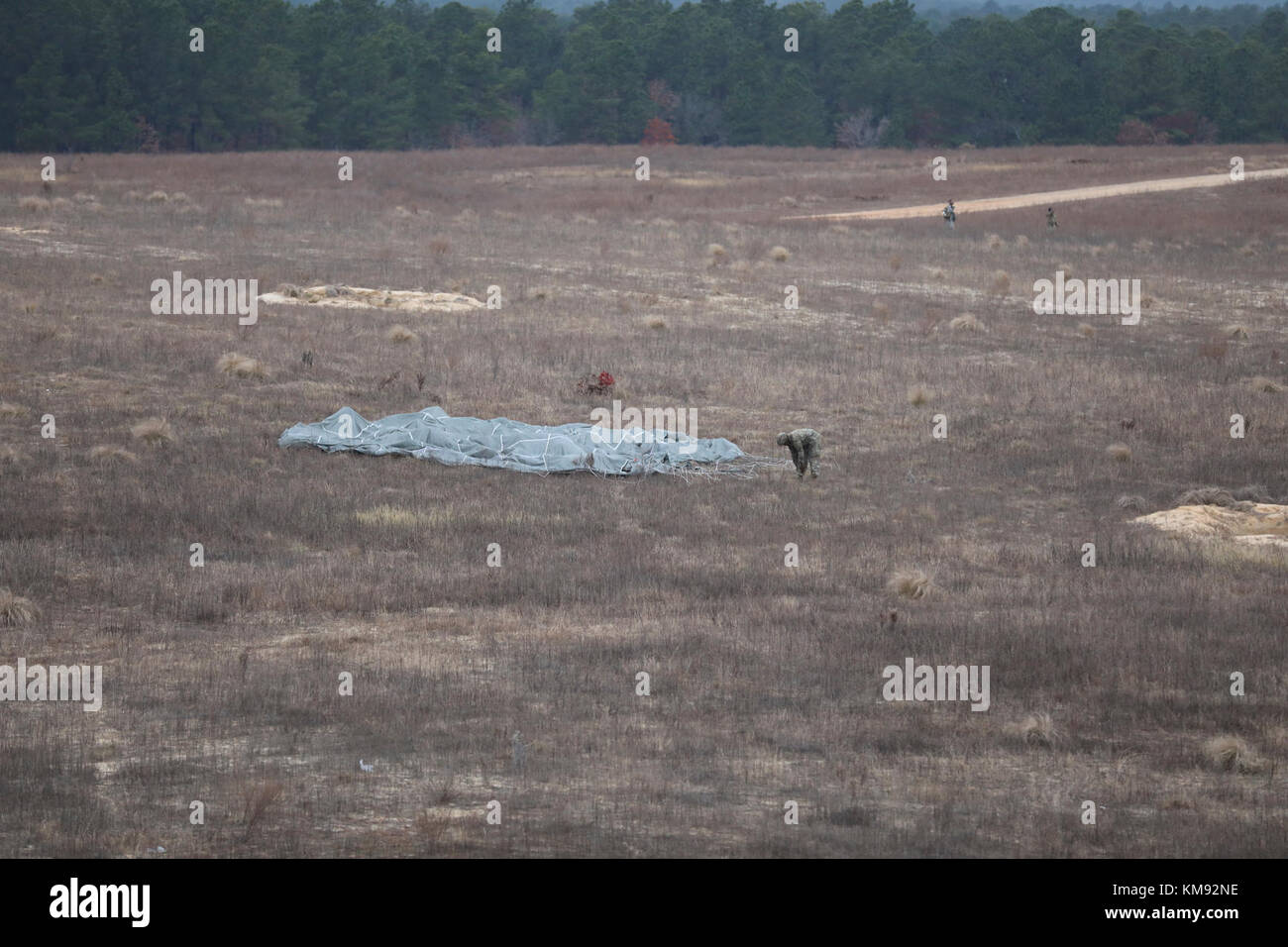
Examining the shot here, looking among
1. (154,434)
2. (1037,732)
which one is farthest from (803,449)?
(1037,732)

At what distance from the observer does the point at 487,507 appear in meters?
17.7

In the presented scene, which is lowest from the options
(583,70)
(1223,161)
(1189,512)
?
(1189,512)

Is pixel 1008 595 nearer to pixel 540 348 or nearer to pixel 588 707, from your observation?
pixel 588 707

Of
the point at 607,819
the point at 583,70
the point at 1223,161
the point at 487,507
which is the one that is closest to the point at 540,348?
the point at 487,507

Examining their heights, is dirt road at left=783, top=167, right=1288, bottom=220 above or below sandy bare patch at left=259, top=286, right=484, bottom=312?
above

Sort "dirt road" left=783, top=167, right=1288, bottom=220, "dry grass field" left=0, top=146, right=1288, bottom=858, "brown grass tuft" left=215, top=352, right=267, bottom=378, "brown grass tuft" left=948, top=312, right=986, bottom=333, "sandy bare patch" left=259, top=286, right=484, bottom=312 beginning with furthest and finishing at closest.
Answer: "dirt road" left=783, top=167, right=1288, bottom=220 → "brown grass tuft" left=948, top=312, right=986, bottom=333 → "sandy bare patch" left=259, top=286, right=484, bottom=312 → "brown grass tuft" left=215, top=352, right=267, bottom=378 → "dry grass field" left=0, top=146, right=1288, bottom=858

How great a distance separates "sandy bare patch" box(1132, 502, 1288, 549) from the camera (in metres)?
17.1

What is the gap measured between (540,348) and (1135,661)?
17.2m

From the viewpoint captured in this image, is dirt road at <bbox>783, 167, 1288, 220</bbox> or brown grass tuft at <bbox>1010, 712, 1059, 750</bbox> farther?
dirt road at <bbox>783, 167, 1288, 220</bbox>

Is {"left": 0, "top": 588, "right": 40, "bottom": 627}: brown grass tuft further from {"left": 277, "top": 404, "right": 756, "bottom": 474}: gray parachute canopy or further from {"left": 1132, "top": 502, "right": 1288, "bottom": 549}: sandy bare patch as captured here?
{"left": 1132, "top": 502, "right": 1288, "bottom": 549}: sandy bare patch

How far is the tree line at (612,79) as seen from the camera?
79.4 metres

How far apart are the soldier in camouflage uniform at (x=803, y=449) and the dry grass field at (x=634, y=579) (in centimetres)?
21

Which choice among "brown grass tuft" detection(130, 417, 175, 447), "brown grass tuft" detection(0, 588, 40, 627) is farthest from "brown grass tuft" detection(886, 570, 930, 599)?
"brown grass tuft" detection(130, 417, 175, 447)

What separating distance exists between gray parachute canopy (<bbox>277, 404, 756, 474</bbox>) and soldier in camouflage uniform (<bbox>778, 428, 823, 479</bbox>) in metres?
0.79
